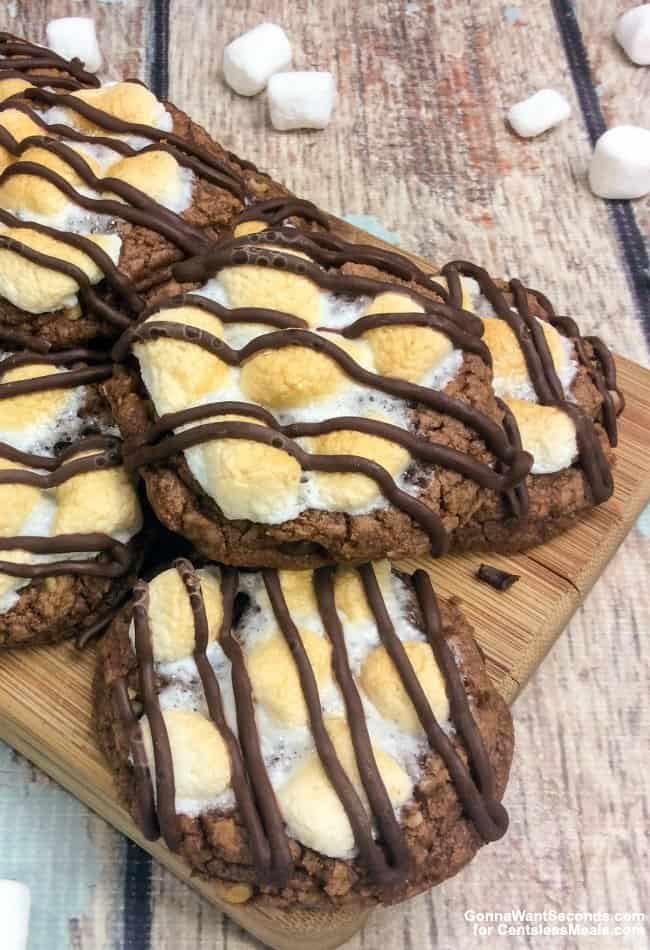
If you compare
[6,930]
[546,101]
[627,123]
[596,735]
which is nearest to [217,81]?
[546,101]

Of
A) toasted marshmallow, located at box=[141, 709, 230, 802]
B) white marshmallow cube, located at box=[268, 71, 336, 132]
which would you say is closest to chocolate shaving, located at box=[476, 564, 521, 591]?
toasted marshmallow, located at box=[141, 709, 230, 802]

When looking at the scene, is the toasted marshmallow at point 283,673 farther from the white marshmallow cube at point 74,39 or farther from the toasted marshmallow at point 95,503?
the white marshmallow cube at point 74,39

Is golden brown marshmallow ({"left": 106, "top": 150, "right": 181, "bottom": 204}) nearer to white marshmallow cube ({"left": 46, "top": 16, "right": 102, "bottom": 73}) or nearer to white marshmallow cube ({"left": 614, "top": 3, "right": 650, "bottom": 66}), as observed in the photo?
white marshmallow cube ({"left": 46, "top": 16, "right": 102, "bottom": 73})

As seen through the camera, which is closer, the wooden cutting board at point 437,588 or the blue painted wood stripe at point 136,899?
the wooden cutting board at point 437,588

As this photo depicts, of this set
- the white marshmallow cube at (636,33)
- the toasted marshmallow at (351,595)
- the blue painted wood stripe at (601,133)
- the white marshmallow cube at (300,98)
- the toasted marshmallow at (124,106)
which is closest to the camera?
the toasted marshmallow at (351,595)

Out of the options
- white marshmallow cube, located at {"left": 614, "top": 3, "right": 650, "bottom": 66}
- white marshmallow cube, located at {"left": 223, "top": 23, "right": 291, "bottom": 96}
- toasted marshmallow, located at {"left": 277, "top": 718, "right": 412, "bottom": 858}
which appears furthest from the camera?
white marshmallow cube, located at {"left": 614, "top": 3, "right": 650, "bottom": 66}

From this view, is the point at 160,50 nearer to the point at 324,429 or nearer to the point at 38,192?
the point at 38,192

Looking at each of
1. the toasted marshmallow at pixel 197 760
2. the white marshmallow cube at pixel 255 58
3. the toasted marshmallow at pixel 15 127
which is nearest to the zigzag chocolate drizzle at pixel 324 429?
the toasted marshmallow at pixel 197 760
